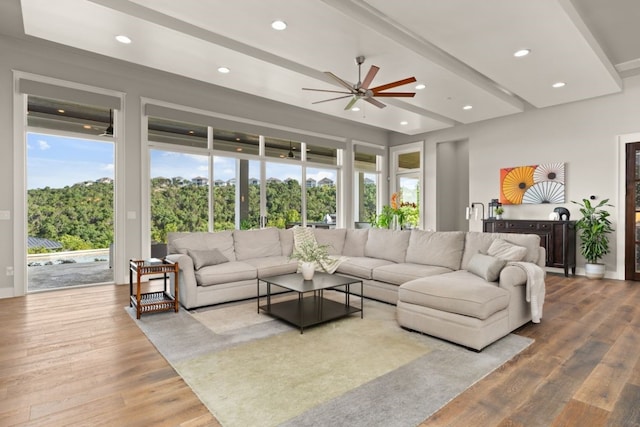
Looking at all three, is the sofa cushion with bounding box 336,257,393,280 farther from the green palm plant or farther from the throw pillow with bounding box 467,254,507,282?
the green palm plant

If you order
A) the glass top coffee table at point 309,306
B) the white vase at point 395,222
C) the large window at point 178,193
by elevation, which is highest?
the large window at point 178,193

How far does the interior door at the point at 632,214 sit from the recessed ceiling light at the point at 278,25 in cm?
585

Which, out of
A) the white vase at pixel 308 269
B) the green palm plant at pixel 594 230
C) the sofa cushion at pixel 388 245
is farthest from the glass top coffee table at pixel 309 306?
the green palm plant at pixel 594 230

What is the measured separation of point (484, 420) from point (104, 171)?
5.68m

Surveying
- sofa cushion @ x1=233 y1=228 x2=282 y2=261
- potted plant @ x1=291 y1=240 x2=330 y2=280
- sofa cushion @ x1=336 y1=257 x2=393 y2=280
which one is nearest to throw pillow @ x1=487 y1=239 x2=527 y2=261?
sofa cushion @ x1=336 y1=257 x2=393 y2=280

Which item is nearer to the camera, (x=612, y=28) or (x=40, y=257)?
(x=612, y=28)

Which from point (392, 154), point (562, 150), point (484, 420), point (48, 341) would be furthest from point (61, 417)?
point (392, 154)

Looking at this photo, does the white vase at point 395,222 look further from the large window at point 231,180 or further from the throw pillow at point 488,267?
the throw pillow at point 488,267

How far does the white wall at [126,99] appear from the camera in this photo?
14.8 ft

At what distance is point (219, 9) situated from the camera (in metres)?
3.26

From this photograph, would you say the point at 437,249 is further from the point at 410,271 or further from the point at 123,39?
the point at 123,39

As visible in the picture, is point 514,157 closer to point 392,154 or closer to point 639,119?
point 639,119

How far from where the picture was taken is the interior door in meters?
5.66

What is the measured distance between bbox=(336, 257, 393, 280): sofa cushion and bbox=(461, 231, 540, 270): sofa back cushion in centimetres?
101
